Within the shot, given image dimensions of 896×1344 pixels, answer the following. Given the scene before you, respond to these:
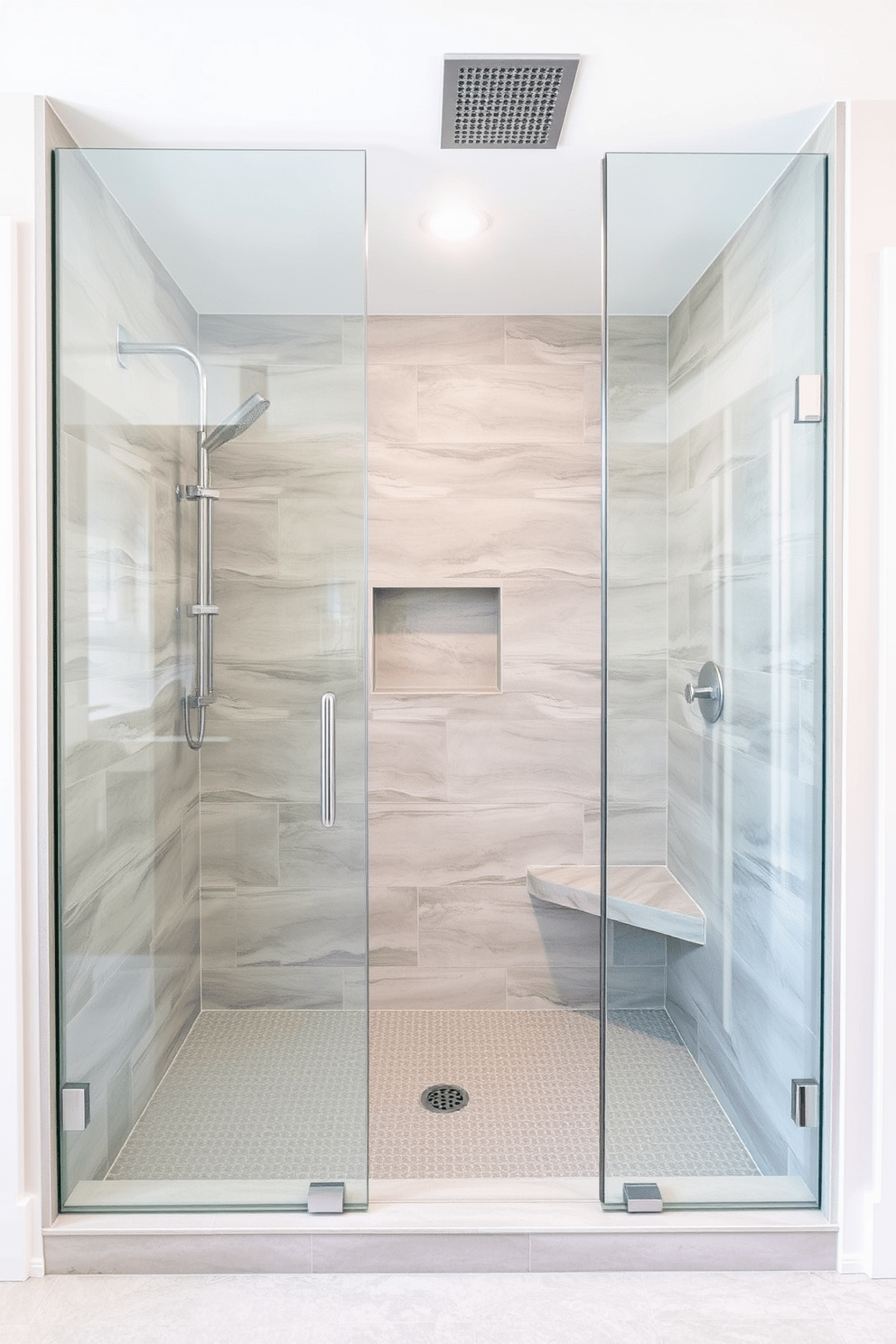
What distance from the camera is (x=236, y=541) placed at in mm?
1854

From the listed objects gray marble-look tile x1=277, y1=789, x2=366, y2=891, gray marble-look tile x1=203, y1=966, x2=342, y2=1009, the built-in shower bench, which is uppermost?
gray marble-look tile x1=277, y1=789, x2=366, y2=891

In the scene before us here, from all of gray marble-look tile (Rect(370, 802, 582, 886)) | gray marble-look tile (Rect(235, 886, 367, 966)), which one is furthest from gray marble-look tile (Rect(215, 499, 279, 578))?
gray marble-look tile (Rect(370, 802, 582, 886))

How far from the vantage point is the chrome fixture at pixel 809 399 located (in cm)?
186

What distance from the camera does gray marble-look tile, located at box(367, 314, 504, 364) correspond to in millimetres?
3088

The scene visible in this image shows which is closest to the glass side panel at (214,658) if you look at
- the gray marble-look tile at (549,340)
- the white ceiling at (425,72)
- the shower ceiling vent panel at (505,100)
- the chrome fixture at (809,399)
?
the white ceiling at (425,72)

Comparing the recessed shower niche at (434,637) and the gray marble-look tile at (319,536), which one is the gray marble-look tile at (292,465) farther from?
the recessed shower niche at (434,637)

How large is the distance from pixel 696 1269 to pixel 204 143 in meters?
2.59

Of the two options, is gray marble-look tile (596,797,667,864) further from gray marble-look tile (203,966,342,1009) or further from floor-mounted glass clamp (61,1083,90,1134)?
floor-mounted glass clamp (61,1083,90,1134)

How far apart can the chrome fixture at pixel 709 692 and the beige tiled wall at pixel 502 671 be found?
1.22 meters

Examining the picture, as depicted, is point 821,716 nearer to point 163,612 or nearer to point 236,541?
point 236,541

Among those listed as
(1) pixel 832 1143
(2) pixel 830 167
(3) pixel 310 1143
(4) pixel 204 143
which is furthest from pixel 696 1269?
(4) pixel 204 143

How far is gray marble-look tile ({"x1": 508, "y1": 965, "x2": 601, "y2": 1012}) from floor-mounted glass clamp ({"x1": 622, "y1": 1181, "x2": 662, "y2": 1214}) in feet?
4.15

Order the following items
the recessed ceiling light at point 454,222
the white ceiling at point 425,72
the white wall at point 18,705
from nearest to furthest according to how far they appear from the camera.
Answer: the white ceiling at point 425,72
the white wall at point 18,705
the recessed ceiling light at point 454,222

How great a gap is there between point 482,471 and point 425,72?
150 cm
